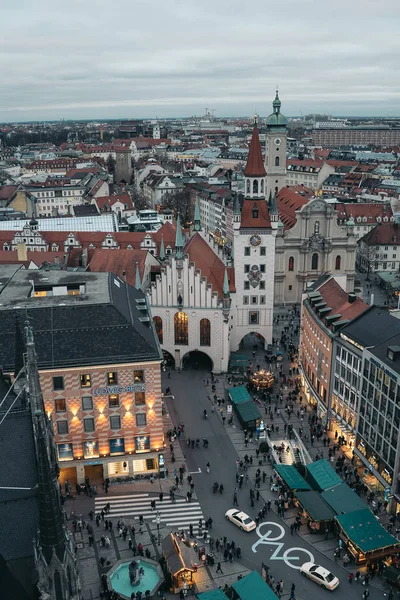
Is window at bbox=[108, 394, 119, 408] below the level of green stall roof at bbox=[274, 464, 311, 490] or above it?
above

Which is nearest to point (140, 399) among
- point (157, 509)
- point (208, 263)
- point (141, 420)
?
point (141, 420)

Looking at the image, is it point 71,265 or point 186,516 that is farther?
point 71,265

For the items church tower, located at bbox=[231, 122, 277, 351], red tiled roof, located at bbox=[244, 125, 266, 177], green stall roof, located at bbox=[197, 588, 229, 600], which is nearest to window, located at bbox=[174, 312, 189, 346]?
church tower, located at bbox=[231, 122, 277, 351]

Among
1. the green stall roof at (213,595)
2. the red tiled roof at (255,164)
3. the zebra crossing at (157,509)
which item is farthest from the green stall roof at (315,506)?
the red tiled roof at (255,164)

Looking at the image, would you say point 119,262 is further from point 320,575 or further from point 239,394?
point 320,575

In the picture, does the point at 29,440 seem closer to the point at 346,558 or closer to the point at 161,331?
the point at 346,558

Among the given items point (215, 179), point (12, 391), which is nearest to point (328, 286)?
point (12, 391)

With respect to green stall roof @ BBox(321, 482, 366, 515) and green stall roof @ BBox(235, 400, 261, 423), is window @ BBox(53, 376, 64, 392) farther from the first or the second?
green stall roof @ BBox(321, 482, 366, 515)
